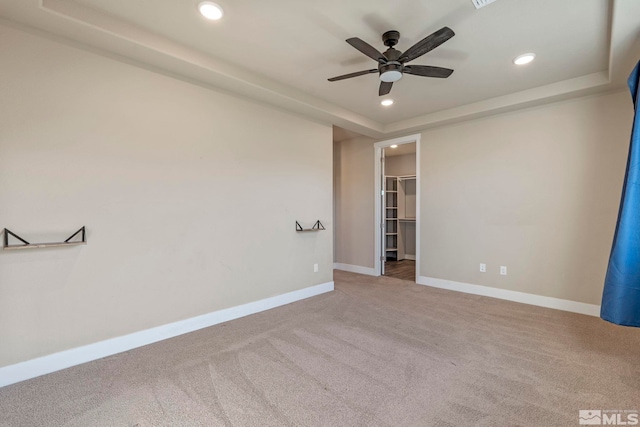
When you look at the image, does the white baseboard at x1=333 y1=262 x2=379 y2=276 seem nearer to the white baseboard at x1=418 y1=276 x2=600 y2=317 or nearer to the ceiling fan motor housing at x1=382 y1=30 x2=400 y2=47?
the white baseboard at x1=418 y1=276 x2=600 y2=317

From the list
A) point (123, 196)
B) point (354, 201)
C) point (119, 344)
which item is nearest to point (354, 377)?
point (119, 344)

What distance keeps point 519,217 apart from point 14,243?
518 cm

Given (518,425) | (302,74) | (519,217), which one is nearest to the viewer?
(518,425)

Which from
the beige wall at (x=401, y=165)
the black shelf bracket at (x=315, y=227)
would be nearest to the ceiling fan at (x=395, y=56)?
the black shelf bracket at (x=315, y=227)

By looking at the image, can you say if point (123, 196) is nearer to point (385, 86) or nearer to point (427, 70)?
point (385, 86)

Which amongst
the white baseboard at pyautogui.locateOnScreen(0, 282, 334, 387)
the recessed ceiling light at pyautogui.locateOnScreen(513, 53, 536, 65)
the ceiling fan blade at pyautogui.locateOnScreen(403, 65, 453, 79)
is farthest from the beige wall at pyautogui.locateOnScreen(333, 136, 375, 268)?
the ceiling fan blade at pyautogui.locateOnScreen(403, 65, 453, 79)

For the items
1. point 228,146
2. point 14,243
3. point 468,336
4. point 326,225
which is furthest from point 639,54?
point 14,243

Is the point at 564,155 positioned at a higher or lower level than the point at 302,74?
lower

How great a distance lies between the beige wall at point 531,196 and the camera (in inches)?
127

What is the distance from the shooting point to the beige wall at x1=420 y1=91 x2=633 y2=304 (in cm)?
323

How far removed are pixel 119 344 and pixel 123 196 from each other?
4.20 feet

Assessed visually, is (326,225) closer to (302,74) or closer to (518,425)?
(302,74)

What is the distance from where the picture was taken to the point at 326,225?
4.24 m

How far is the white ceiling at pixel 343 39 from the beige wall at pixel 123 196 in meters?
0.30
